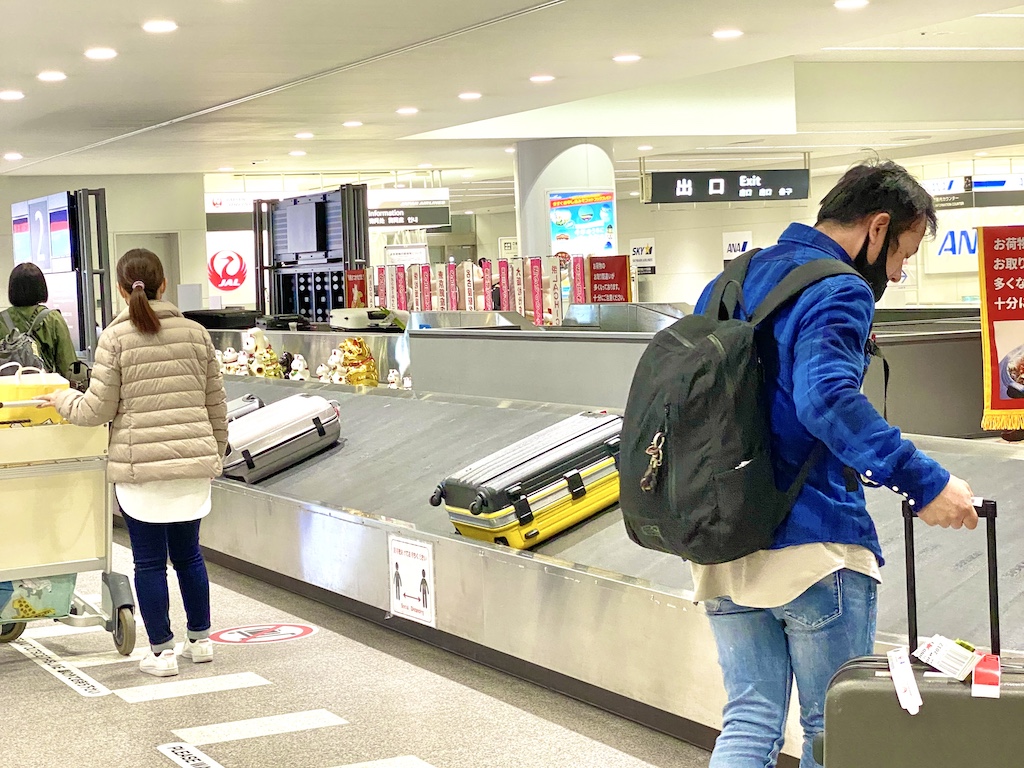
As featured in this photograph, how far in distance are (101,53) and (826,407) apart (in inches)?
Answer: 265

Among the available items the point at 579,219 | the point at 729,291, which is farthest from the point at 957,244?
the point at 729,291

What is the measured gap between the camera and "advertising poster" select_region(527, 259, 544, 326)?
27.8 ft

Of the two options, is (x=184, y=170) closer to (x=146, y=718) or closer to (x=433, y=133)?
(x=433, y=133)

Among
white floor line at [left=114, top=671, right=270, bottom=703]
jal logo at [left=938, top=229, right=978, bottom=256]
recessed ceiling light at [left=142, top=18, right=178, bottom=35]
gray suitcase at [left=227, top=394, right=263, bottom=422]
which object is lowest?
white floor line at [left=114, top=671, right=270, bottom=703]

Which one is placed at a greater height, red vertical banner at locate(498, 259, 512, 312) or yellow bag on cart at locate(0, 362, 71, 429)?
red vertical banner at locate(498, 259, 512, 312)

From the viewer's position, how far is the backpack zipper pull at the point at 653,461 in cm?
229

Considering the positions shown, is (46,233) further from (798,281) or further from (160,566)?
(798,281)

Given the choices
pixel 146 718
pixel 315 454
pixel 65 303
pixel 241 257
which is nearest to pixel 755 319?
pixel 146 718

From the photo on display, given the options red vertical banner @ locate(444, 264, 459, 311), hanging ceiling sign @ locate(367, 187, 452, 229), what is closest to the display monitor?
red vertical banner @ locate(444, 264, 459, 311)

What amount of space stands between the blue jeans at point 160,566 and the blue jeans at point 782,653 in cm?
289

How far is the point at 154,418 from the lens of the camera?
4688 millimetres

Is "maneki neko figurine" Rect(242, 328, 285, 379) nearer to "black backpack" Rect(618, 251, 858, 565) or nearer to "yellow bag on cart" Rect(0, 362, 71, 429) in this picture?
"yellow bag on cart" Rect(0, 362, 71, 429)

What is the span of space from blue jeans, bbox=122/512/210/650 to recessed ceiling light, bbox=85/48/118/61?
393 centimetres

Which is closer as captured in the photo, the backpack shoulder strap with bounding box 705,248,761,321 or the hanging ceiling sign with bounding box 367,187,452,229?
the backpack shoulder strap with bounding box 705,248,761,321
